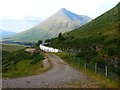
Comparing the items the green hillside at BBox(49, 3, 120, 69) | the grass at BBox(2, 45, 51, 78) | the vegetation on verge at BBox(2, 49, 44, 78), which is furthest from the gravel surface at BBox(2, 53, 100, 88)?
the green hillside at BBox(49, 3, 120, 69)

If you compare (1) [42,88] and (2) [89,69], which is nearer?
(1) [42,88]

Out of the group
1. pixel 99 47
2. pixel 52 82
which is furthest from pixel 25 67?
pixel 52 82

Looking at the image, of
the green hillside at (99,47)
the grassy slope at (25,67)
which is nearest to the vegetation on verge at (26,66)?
the grassy slope at (25,67)

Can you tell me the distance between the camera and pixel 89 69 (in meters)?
45.4

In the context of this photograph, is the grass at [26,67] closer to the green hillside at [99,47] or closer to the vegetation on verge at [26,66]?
the vegetation on verge at [26,66]

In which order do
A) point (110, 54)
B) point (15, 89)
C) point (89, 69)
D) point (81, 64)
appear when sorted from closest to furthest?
point (15, 89)
point (89, 69)
point (81, 64)
point (110, 54)

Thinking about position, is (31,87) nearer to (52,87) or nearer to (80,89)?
(52,87)

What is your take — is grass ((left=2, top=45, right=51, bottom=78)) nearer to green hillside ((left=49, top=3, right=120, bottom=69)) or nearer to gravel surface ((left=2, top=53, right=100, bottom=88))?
gravel surface ((left=2, top=53, right=100, bottom=88))

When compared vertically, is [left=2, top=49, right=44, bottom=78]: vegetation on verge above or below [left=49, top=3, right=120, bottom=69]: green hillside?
below

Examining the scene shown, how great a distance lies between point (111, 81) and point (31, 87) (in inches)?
391

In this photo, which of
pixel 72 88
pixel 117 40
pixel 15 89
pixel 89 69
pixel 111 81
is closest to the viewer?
pixel 15 89

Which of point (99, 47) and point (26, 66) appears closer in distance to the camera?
point (26, 66)

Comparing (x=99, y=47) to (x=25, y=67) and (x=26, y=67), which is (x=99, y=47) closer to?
(x=25, y=67)

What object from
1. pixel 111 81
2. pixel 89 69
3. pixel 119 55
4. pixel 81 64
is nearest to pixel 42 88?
pixel 111 81
